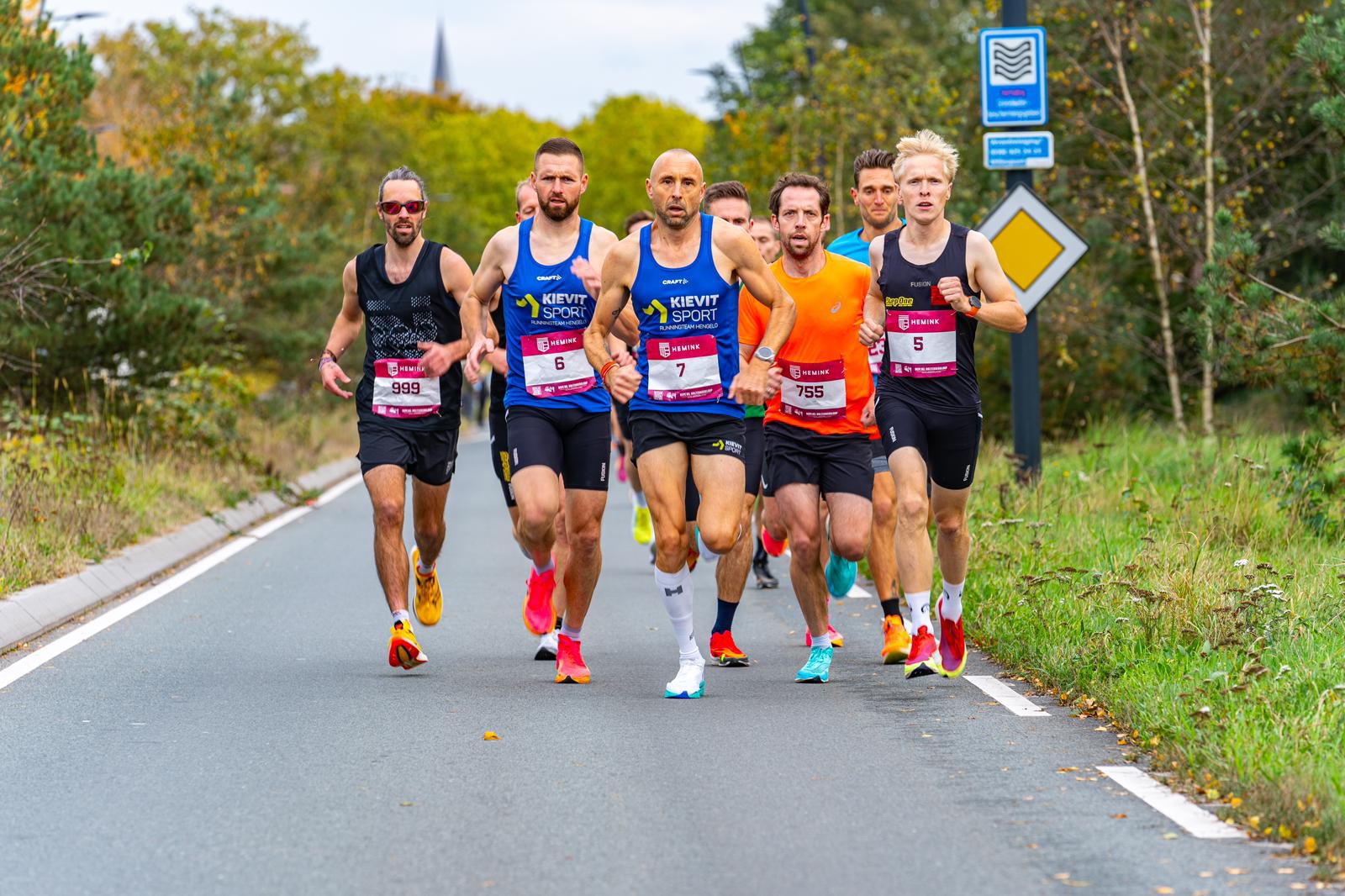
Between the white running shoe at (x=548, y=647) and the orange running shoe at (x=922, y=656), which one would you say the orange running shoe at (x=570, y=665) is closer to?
the white running shoe at (x=548, y=647)

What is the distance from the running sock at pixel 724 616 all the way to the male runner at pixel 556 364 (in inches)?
26.0


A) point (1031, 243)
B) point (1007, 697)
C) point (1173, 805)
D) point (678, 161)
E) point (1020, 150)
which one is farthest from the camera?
point (1020, 150)

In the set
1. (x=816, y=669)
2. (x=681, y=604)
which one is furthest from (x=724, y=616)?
(x=681, y=604)

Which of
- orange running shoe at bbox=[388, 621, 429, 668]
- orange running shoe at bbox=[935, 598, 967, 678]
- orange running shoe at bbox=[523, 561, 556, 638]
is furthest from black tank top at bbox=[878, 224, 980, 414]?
orange running shoe at bbox=[388, 621, 429, 668]

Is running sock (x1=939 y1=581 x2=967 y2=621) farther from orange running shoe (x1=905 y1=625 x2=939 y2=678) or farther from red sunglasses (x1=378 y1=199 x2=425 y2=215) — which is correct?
red sunglasses (x1=378 y1=199 x2=425 y2=215)

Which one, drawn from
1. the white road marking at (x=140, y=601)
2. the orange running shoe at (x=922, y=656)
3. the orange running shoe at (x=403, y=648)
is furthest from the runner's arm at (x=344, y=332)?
the orange running shoe at (x=922, y=656)

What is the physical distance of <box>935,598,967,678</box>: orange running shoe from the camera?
875 cm

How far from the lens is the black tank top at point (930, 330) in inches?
340

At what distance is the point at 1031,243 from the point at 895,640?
492 centimetres

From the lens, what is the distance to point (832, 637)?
31.2 ft

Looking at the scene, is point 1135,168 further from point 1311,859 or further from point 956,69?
point 1311,859

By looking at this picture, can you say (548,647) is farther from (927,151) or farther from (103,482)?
(103,482)

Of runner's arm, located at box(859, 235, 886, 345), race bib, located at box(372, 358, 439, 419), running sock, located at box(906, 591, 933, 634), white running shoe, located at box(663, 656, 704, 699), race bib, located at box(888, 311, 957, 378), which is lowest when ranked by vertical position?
white running shoe, located at box(663, 656, 704, 699)

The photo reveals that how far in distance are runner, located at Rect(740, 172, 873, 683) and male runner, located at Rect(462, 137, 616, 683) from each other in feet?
2.45
